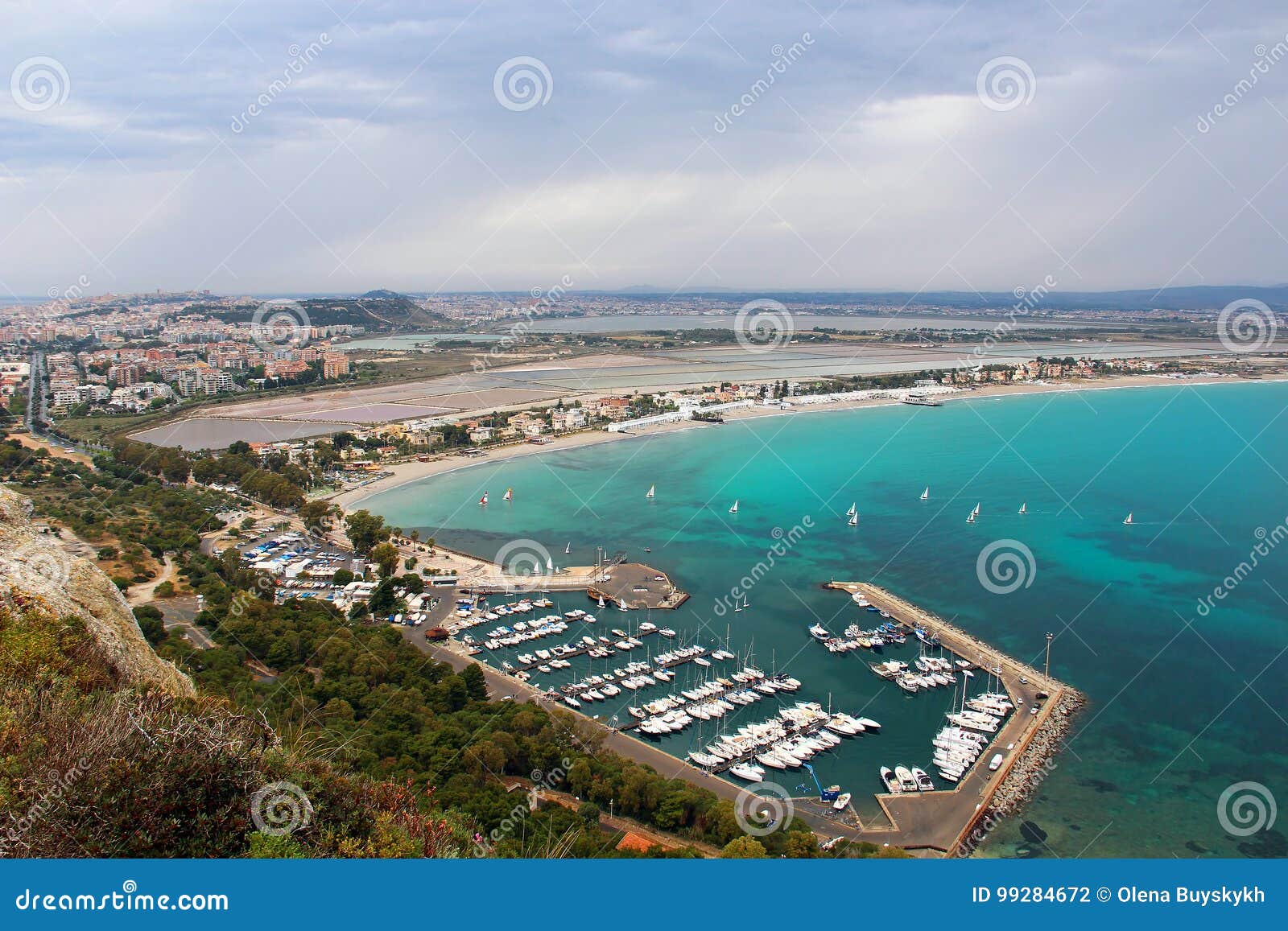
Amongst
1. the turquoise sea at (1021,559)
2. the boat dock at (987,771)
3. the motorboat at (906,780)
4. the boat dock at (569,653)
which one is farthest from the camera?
the boat dock at (569,653)

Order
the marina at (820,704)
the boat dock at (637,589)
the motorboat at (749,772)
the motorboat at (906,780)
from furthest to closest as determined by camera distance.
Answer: the boat dock at (637,589), the motorboat at (749,772), the motorboat at (906,780), the marina at (820,704)

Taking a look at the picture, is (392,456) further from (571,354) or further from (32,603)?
(571,354)

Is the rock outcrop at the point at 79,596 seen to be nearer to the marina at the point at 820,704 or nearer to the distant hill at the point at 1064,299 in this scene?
the marina at the point at 820,704

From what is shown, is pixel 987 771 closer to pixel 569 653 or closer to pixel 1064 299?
pixel 569 653

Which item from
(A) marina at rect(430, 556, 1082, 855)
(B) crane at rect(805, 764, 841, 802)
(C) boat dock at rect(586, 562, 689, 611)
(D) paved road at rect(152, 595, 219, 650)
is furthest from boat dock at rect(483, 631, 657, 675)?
(B) crane at rect(805, 764, 841, 802)

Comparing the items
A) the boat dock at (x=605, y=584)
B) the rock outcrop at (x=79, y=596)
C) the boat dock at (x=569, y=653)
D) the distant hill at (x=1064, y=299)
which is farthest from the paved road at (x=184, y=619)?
the distant hill at (x=1064, y=299)

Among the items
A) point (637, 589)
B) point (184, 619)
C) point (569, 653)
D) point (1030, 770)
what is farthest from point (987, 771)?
point (184, 619)

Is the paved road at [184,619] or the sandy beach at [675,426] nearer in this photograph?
the paved road at [184,619]
